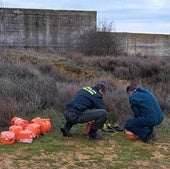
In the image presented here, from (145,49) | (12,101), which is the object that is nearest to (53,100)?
(12,101)

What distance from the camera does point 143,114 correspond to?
9148 millimetres

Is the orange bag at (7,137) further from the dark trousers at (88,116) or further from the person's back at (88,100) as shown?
the person's back at (88,100)

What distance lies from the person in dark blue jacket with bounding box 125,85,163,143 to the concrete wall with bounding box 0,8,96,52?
20.3 meters

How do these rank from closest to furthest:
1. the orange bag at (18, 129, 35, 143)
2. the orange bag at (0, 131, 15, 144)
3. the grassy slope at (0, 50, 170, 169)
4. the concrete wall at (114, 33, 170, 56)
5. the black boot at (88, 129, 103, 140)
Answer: the grassy slope at (0, 50, 170, 169)
the orange bag at (0, 131, 15, 144)
the orange bag at (18, 129, 35, 143)
the black boot at (88, 129, 103, 140)
the concrete wall at (114, 33, 170, 56)

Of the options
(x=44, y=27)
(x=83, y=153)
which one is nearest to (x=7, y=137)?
(x=83, y=153)

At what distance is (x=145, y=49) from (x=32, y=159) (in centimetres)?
2710

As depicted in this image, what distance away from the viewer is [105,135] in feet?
32.0

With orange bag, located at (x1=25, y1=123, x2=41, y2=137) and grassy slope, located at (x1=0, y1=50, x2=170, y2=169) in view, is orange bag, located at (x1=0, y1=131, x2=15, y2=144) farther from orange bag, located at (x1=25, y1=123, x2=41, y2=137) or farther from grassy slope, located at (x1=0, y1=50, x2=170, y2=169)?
orange bag, located at (x1=25, y1=123, x2=41, y2=137)

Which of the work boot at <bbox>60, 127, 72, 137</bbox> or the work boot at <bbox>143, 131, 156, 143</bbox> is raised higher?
the work boot at <bbox>60, 127, 72, 137</bbox>

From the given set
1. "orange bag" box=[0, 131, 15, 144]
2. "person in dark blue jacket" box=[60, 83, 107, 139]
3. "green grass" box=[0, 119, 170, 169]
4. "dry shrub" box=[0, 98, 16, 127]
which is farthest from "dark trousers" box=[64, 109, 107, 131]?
"dry shrub" box=[0, 98, 16, 127]

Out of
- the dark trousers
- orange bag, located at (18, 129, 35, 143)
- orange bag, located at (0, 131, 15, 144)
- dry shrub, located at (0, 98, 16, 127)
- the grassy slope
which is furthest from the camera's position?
dry shrub, located at (0, 98, 16, 127)

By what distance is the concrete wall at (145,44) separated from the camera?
32906mm

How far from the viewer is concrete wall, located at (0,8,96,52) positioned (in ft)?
96.5

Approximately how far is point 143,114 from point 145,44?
2519 centimetres
